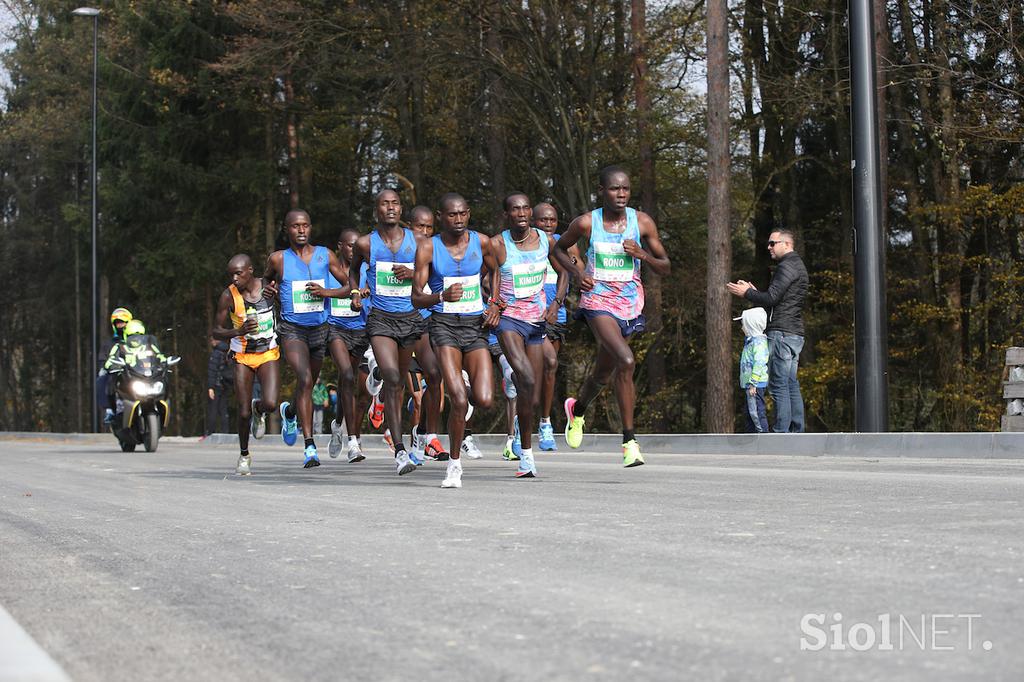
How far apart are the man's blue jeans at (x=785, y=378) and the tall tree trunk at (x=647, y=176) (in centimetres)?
1419

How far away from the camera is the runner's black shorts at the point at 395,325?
1344 centimetres

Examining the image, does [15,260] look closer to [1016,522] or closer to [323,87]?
[323,87]

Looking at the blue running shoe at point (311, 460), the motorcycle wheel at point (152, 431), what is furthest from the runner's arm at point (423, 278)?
the motorcycle wheel at point (152, 431)

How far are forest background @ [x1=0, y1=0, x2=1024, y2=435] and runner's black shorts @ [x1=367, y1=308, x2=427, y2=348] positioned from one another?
940 cm

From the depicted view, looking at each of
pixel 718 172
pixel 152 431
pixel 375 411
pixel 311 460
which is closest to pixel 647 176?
pixel 718 172

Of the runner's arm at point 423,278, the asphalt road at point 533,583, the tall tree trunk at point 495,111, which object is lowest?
the asphalt road at point 533,583

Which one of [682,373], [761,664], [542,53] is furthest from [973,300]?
[761,664]

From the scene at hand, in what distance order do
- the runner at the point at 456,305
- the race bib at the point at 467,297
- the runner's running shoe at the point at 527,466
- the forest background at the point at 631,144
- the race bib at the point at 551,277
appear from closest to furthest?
1. the runner at the point at 456,305
2. the race bib at the point at 467,297
3. the runner's running shoe at the point at 527,466
4. the race bib at the point at 551,277
5. the forest background at the point at 631,144

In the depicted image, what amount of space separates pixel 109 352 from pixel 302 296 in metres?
9.20

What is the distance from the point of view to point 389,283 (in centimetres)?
1350

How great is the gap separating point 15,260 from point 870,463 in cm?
5214

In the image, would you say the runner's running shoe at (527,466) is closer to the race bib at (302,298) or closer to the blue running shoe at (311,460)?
the blue running shoe at (311,460)

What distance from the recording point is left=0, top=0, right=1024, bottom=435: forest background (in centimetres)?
2866

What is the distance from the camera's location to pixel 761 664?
4.21m
